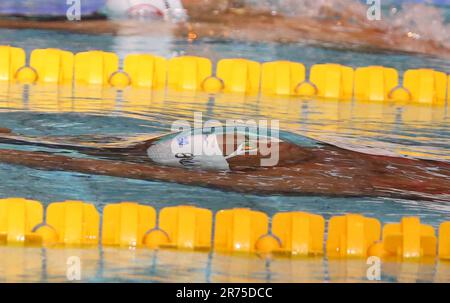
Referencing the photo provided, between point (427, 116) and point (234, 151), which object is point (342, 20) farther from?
point (234, 151)

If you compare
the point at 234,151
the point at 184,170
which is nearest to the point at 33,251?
the point at 184,170

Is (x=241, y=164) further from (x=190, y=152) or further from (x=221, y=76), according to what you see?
(x=221, y=76)

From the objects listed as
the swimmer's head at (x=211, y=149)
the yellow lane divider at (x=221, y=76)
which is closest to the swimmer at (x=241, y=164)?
the swimmer's head at (x=211, y=149)

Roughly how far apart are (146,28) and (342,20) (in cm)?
273

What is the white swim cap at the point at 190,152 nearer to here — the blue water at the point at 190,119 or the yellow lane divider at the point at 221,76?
the blue water at the point at 190,119

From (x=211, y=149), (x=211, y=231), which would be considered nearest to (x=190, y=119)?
(x=211, y=149)

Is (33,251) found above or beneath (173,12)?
beneath

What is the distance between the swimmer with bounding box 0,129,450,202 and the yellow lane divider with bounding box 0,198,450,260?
1102mm

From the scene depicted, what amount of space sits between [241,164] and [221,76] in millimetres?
2467

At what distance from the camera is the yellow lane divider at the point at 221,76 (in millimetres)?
10438

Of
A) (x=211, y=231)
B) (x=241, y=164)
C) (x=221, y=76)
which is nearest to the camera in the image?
→ (x=211, y=231)

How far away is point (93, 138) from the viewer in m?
8.69

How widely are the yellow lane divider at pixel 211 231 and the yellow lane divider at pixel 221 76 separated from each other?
4.00m

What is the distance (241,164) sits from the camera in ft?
27.3
